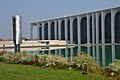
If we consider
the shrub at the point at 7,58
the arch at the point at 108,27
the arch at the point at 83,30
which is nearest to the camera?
the shrub at the point at 7,58

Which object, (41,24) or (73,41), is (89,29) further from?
(41,24)

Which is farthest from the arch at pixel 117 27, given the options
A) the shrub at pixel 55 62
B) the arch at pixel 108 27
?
the shrub at pixel 55 62

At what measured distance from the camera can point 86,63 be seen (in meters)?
7.77

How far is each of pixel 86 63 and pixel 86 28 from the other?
64.2 m

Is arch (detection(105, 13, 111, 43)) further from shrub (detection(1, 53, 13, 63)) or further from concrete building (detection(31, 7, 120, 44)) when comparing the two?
shrub (detection(1, 53, 13, 63))

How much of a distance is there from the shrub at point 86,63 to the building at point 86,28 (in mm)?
54748

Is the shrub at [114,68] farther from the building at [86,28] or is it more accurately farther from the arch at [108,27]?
the arch at [108,27]

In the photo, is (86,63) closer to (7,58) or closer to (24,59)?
(24,59)

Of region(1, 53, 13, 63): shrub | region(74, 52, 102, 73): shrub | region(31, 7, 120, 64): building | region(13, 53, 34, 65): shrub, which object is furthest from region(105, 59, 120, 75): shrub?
region(31, 7, 120, 64): building

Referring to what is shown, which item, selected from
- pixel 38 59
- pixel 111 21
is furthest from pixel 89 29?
pixel 38 59

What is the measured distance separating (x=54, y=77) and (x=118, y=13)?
192ft

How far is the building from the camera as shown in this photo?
208 feet

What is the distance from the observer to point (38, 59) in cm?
944

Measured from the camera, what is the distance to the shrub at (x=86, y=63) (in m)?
7.69
